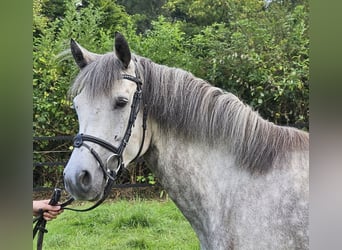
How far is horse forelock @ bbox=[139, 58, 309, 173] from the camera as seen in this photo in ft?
3.58

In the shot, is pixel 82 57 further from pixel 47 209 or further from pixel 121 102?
pixel 47 209

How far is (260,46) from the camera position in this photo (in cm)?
254

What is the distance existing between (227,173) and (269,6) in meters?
1.70

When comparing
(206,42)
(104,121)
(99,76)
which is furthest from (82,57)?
(206,42)

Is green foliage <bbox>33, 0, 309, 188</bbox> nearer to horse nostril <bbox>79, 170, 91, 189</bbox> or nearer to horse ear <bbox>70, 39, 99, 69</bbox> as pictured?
horse ear <bbox>70, 39, 99, 69</bbox>

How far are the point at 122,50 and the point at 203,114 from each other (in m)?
0.31

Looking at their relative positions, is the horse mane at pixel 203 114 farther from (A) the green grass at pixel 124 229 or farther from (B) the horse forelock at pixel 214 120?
(A) the green grass at pixel 124 229

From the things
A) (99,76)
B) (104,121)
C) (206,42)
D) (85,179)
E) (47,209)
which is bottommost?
(47,209)

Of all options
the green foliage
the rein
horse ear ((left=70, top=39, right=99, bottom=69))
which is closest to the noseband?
the rein

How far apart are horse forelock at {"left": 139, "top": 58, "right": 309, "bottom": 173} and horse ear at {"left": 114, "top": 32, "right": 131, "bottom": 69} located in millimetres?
71

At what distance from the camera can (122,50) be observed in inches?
42.4

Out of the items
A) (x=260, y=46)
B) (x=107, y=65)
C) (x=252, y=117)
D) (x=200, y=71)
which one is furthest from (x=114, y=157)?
(x=260, y=46)

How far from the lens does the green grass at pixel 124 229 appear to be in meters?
2.38
